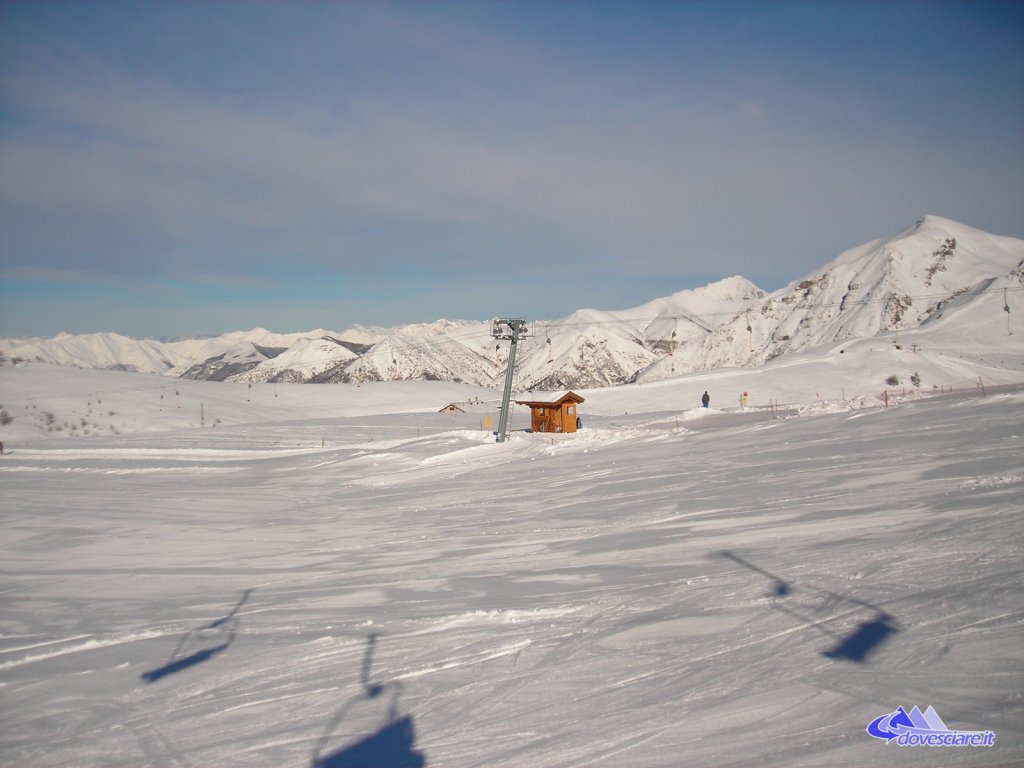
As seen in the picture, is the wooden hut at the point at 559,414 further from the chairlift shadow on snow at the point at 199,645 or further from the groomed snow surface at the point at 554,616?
the chairlift shadow on snow at the point at 199,645

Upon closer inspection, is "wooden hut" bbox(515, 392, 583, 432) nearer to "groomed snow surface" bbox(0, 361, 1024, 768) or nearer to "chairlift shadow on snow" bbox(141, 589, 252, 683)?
"groomed snow surface" bbox(0, 361, 1024, 768)

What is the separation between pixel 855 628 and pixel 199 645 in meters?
8.23

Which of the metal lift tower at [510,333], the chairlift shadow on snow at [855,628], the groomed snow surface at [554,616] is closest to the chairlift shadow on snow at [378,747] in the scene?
the groomed snow surface at [554,616]

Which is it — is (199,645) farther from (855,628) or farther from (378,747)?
(855,628)

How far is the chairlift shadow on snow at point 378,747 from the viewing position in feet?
20.6

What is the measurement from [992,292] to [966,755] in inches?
4636

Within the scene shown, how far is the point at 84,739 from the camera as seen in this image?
7234mm

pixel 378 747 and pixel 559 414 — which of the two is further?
pixel 559 414

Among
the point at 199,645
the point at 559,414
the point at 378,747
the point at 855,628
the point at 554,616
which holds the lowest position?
the point at 199,645

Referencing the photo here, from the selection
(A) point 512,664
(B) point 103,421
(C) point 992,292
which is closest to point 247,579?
(A) point 512,664

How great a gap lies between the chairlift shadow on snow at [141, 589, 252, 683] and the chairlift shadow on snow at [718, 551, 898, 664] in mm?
7286

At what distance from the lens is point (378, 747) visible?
653 centimetres

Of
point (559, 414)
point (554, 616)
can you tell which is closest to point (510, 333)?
point (559, 414)

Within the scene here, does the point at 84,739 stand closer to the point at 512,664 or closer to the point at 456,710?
the point at 456,710
